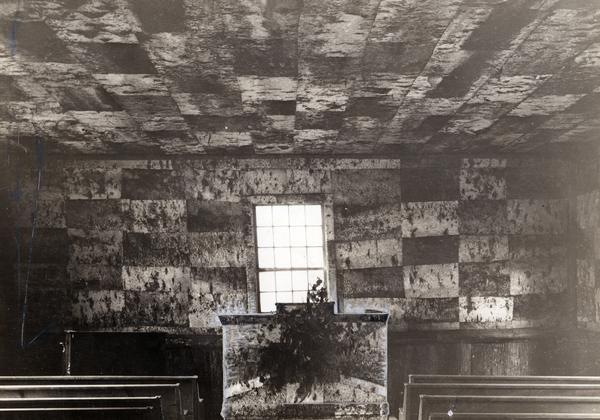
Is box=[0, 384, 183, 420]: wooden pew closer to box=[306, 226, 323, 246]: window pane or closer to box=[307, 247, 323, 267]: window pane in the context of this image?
box=[307, 247, 323, 267]: window pane

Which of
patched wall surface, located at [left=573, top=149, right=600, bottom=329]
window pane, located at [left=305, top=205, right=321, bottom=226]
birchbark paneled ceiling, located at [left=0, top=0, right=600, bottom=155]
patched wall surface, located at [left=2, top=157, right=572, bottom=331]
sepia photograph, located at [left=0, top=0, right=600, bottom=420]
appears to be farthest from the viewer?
window pane, located at [left=305, top=205, right=321, bottom=226]

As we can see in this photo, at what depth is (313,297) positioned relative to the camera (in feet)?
17.8

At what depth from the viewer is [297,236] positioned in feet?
18.7

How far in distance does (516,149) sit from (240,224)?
371 centimetres

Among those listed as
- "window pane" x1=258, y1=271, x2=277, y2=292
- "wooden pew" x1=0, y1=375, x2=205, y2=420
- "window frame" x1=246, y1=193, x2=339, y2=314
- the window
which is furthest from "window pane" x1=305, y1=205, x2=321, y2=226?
"wooden pew" x1=0, y1=375, x2=205, y2=420

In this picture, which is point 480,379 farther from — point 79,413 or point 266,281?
point 79,413

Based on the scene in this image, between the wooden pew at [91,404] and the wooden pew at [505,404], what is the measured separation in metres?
2.31

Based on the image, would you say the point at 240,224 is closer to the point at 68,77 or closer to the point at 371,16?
the point at 68,77

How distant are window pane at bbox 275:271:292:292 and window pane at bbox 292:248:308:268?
144 mm

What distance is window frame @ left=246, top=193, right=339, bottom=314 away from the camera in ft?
18.1

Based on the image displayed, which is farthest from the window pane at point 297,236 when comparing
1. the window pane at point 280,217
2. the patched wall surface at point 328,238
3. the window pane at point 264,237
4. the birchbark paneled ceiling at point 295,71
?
the birchbark paneled ceiling at point 295,71

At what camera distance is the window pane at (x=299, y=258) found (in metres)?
5.66

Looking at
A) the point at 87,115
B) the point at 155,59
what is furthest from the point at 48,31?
the point at 87,115

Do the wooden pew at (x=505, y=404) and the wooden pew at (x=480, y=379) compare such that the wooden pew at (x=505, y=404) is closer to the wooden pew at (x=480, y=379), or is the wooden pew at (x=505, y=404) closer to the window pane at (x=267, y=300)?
the wooden pew at (x=480, y=379)
